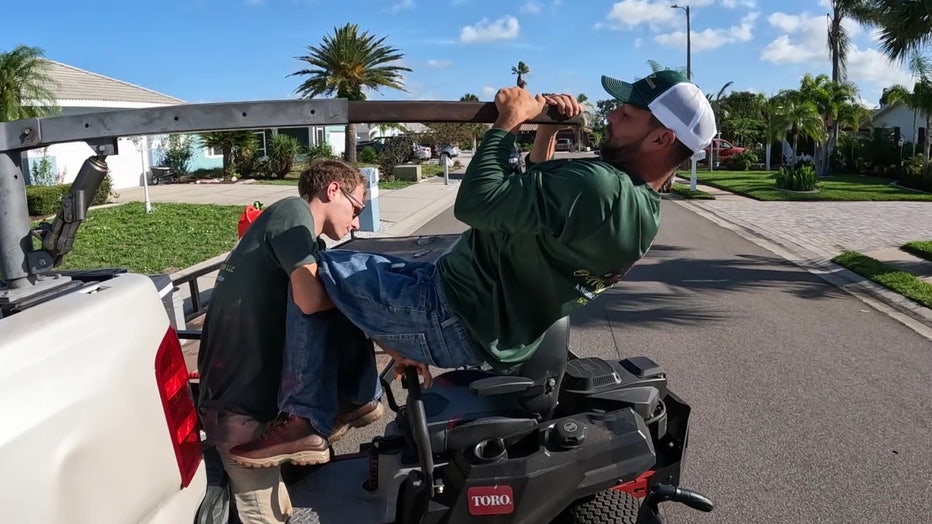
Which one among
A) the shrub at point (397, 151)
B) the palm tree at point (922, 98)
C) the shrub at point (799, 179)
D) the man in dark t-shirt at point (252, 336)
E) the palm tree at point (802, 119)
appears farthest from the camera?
the shrub at point (397, 151)

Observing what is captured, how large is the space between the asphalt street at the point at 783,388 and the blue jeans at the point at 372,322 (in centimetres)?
189

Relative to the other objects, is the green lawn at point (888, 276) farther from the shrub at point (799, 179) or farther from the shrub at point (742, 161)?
the shrub at point (742, 161)

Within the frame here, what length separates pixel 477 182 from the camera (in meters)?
2.02

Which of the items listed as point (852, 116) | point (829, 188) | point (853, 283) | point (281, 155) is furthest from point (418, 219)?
A: point (852, 116)

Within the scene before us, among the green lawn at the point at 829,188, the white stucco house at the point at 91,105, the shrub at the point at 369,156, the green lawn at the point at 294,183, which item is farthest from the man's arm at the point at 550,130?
the shrub at the point at 369,156

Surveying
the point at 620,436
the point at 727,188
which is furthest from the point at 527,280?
the point at 727,188

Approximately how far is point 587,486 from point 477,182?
3.44ft

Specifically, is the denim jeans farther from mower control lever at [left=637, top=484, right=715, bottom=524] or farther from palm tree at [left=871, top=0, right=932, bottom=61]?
palm tree at [left=871, top=0, right=932, bottom=61]

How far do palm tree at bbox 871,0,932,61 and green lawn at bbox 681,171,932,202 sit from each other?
9.74 m

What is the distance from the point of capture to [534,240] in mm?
2098

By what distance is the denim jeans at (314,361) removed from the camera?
7.72 ft

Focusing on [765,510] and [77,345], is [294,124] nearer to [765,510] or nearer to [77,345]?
[77,345]

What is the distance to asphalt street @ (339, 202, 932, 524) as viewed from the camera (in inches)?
146

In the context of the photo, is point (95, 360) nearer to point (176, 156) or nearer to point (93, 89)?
point (93, 89)
